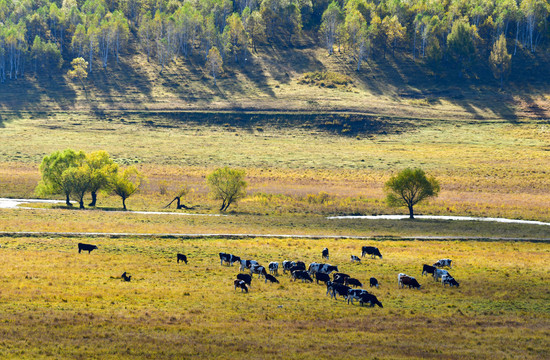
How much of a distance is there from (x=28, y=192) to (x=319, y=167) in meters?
57.8

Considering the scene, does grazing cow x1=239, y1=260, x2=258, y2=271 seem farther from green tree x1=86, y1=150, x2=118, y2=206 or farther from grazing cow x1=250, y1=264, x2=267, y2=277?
green tree x1=86, y1=150, x2=118, y2=206

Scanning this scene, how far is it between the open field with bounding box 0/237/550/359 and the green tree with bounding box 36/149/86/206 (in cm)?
3537

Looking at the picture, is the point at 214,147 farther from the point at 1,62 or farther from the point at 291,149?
the point at 1,62

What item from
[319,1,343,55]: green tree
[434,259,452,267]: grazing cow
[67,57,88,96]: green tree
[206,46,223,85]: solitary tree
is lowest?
[434,259,452,267]: grazing cow

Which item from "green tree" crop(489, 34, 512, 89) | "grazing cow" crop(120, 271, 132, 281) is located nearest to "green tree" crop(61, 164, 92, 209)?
"grazing cow" crop(120, 271, 132, 281)

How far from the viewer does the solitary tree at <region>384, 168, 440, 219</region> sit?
75562 mm

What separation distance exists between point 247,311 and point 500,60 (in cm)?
16439

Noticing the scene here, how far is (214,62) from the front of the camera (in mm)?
176250

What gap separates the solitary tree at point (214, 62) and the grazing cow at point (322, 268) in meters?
140

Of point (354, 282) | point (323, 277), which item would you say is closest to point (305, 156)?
point (323, 277)

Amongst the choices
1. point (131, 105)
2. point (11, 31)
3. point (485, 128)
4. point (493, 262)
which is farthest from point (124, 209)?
point (11, 31)

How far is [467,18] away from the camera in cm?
19275

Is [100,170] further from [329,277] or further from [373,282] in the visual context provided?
[373,282]

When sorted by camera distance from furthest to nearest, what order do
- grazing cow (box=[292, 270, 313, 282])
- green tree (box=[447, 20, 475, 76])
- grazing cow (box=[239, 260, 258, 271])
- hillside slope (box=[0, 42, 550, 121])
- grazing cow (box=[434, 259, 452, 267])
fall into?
green tree (box=[447, 20, 475, 76]), hillside slope (box=[0, 42, 550, 121]), grazing cow (box=[434, 259, 452, 267]), grazing cow (box=[239, 260, 258, 271]), grazing cow (box=[292, 270, 313, 282])
